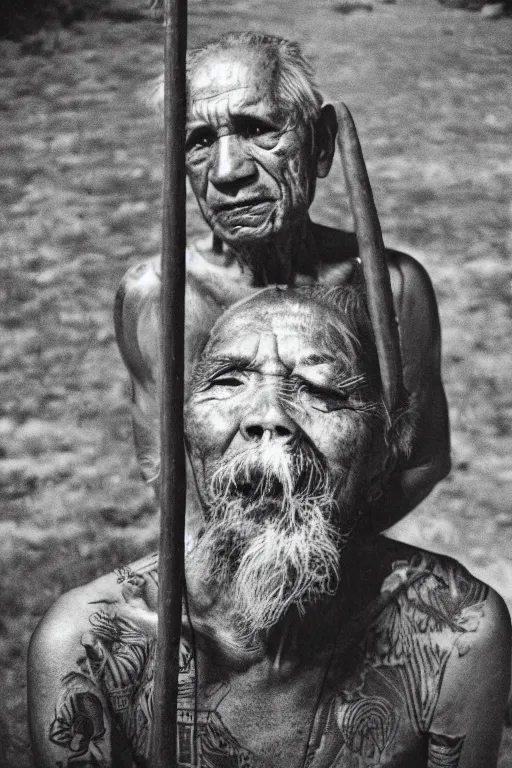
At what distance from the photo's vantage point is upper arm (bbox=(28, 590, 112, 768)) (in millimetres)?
2139

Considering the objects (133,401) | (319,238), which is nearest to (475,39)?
(319,238)

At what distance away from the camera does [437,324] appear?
8.09ft

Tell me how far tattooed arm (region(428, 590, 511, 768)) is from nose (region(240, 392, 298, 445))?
0.41 metres

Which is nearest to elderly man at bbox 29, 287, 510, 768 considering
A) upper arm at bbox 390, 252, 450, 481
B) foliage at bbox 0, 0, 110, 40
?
upper arm at bbox 390, 252, 450, 481

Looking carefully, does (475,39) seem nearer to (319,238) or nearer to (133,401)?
(319,238)

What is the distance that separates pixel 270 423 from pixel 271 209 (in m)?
0.37

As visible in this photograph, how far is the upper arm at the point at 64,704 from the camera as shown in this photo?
214 cm

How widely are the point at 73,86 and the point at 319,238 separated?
2.16 feet

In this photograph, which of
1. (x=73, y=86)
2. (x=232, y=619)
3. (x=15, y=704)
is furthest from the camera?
(x=73, y=86)

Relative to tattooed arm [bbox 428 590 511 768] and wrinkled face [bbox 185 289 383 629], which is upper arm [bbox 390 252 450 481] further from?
tattooed arm [bbox 428 590 511 768]

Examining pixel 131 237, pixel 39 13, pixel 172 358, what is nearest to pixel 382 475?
pixel 172 358

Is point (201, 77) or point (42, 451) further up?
point (201, 77)

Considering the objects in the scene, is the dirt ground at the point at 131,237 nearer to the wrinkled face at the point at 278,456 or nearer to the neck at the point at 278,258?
the neck at the point at 278,258

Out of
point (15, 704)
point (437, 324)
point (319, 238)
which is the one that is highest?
point (319, 238)
